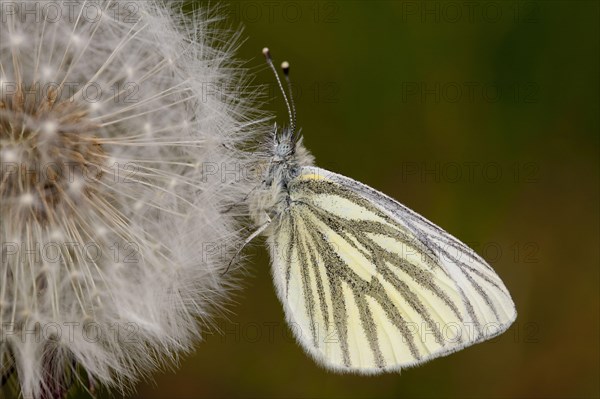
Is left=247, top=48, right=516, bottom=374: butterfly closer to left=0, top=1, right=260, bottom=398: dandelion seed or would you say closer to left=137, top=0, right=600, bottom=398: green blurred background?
left=0, top=1, right=260, bottom=398: dandelion seed

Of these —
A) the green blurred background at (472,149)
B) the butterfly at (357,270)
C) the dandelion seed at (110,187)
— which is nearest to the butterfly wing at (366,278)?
the butterfly at (357,270)

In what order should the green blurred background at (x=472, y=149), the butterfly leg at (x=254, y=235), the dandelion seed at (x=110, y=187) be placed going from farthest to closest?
the green blurred background at (x=472, y=149), the butterfly leg at (x=254, y=235), the dandelion seed at (x=110, y=187)

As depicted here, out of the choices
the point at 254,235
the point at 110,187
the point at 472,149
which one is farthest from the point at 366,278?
the point at 472,149

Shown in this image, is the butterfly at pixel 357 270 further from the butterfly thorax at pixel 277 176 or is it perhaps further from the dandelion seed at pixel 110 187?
the dandelion seed at pixel 110 187

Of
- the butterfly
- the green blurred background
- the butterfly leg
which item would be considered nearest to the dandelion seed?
Answer: the butterfly leg

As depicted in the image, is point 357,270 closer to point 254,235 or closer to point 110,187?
point 254,235

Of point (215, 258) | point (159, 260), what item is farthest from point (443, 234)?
point (159, 260)
